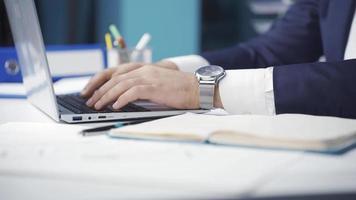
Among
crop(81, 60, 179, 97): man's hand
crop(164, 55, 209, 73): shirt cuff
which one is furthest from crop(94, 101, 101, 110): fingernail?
crop(164, 55, 209, 73): shirt cuff

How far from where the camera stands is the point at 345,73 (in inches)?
34.2

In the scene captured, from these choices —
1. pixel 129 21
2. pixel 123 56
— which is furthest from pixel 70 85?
pixel 129 21

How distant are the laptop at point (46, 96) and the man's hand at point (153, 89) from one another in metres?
0.02

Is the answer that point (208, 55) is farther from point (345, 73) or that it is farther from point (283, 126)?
point (283, 126)

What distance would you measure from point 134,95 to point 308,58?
0.89 m

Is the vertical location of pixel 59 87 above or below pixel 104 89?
below

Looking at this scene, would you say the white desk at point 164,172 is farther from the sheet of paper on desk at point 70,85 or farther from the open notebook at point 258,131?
the sheet of paper on desk at point 70,85

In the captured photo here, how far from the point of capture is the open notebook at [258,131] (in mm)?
581

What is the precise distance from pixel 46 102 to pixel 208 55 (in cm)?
58

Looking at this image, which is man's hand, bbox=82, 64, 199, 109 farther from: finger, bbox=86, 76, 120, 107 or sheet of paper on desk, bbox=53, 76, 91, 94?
sheet of paper on desk, bbox=53, 76, 91, 94

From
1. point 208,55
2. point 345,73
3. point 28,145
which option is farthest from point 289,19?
point 28,145

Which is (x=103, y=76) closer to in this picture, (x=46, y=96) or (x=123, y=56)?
(x=46, y=96)

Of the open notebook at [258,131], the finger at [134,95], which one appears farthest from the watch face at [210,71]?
the open notebook at [258,131]

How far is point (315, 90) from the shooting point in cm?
84
